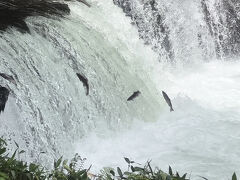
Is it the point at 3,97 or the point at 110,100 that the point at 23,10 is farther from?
the point at 3,97

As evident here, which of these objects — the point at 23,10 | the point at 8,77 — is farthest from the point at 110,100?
the point at 8,77

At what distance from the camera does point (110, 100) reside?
6.20 meters

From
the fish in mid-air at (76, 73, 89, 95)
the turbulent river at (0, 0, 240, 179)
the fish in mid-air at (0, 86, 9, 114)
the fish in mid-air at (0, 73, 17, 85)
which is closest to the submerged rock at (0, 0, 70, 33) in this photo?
the turbulent river at (0, 0, 240, 179)

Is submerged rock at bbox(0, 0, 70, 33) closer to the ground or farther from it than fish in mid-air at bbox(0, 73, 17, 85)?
farther from it

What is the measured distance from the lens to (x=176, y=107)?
751 centimetres

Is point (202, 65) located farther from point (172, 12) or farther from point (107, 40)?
point (107, 40)

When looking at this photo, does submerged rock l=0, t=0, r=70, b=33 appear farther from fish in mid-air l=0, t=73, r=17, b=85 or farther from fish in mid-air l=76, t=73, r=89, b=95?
fish in mid-air l=0, t=73, r=17, b=85

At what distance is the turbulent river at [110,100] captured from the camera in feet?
15.7

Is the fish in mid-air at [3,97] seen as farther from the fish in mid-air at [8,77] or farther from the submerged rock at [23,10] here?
the submerged rock at [23,10]

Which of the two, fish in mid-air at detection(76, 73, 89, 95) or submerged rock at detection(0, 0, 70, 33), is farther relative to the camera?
fish in mid-air at detection(76, 73, 89, 95)

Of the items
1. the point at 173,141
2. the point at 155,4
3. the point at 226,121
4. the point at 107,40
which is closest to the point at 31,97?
the point at 173,141

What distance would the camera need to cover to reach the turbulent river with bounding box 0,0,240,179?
477cm

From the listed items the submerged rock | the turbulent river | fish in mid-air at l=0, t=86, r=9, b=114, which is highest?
the submerged rock

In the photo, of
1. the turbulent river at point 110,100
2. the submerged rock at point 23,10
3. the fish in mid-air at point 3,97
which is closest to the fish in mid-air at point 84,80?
the turbulent river at point 110,100
